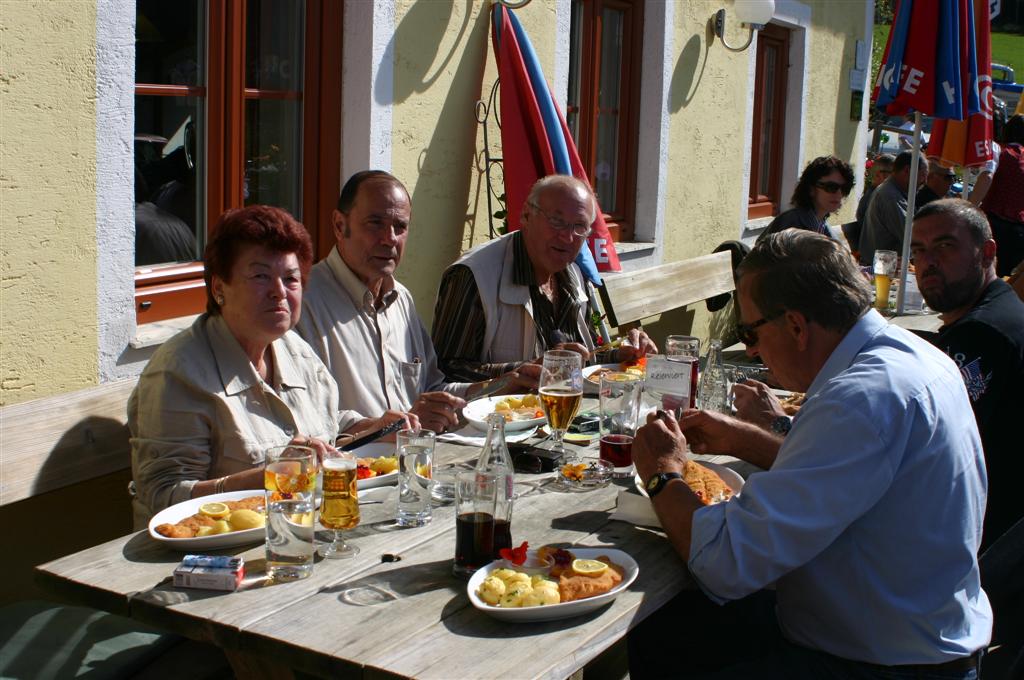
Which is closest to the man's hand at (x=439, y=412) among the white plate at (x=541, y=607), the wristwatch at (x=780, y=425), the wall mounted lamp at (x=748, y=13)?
the wristwatch at (x=780, y=425)

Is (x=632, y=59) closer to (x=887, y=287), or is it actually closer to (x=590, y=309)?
(x=887, y=287)

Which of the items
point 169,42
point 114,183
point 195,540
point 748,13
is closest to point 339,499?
point 195,540

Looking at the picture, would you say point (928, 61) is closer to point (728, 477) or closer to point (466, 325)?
point (466, 325)

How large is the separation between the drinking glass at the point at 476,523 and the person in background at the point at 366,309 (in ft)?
5.04

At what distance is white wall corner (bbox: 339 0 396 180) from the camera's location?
5043mm

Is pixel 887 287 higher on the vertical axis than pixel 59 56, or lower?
lower

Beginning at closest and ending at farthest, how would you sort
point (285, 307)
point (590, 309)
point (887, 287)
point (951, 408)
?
point (951, 408) → point (285, 307) → point (590, 309) → point (887, 287)

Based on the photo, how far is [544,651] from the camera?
1.95m

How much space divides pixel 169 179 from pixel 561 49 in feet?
9.35

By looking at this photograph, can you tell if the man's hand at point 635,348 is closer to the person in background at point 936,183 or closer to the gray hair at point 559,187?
the gray hair at point 559,187

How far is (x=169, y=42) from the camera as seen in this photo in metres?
4.30

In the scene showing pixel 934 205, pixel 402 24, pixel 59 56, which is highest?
pixel 402 24

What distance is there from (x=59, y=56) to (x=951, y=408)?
2.87m

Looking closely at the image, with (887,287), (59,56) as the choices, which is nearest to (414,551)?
(59,56)
